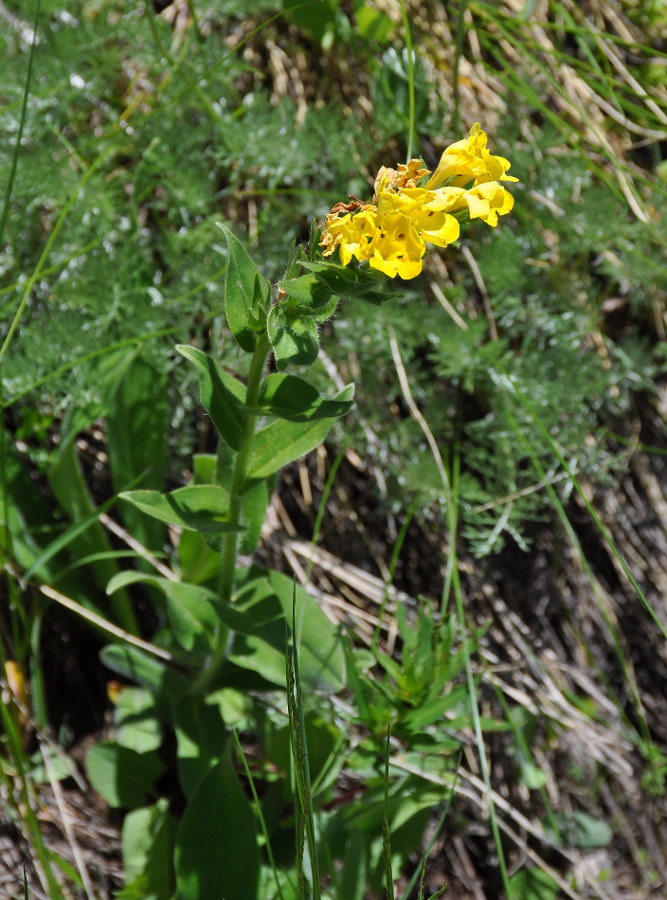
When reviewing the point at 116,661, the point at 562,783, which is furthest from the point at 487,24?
the point at 562,783

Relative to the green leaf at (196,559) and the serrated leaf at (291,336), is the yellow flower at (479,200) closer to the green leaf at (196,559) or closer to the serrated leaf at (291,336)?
the serrated leaf at (291,336)

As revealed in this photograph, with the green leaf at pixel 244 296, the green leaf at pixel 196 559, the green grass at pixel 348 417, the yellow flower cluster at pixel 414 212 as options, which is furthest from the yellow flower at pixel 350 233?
the green leaf at pixel 196 559

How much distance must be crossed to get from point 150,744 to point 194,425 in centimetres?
69

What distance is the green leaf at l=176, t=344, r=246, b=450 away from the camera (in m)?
1.03

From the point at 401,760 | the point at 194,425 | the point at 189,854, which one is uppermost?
the point at 194,425

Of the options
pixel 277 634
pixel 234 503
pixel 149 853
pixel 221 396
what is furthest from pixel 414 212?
pixel 149 853

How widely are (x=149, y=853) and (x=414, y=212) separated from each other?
47.0 inches

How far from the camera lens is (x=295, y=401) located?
40.0 inches

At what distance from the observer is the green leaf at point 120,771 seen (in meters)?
1.50

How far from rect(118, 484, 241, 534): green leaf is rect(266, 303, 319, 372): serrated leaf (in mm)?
294

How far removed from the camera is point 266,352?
1.01 meters

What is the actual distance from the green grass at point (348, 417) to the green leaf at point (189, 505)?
112mm

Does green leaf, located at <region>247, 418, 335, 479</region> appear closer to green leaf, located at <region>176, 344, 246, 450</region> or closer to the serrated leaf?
green leaf, located at <region>176, 344, 246, 450</region>

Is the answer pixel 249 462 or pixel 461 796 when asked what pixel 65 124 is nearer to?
pixel 249 462
